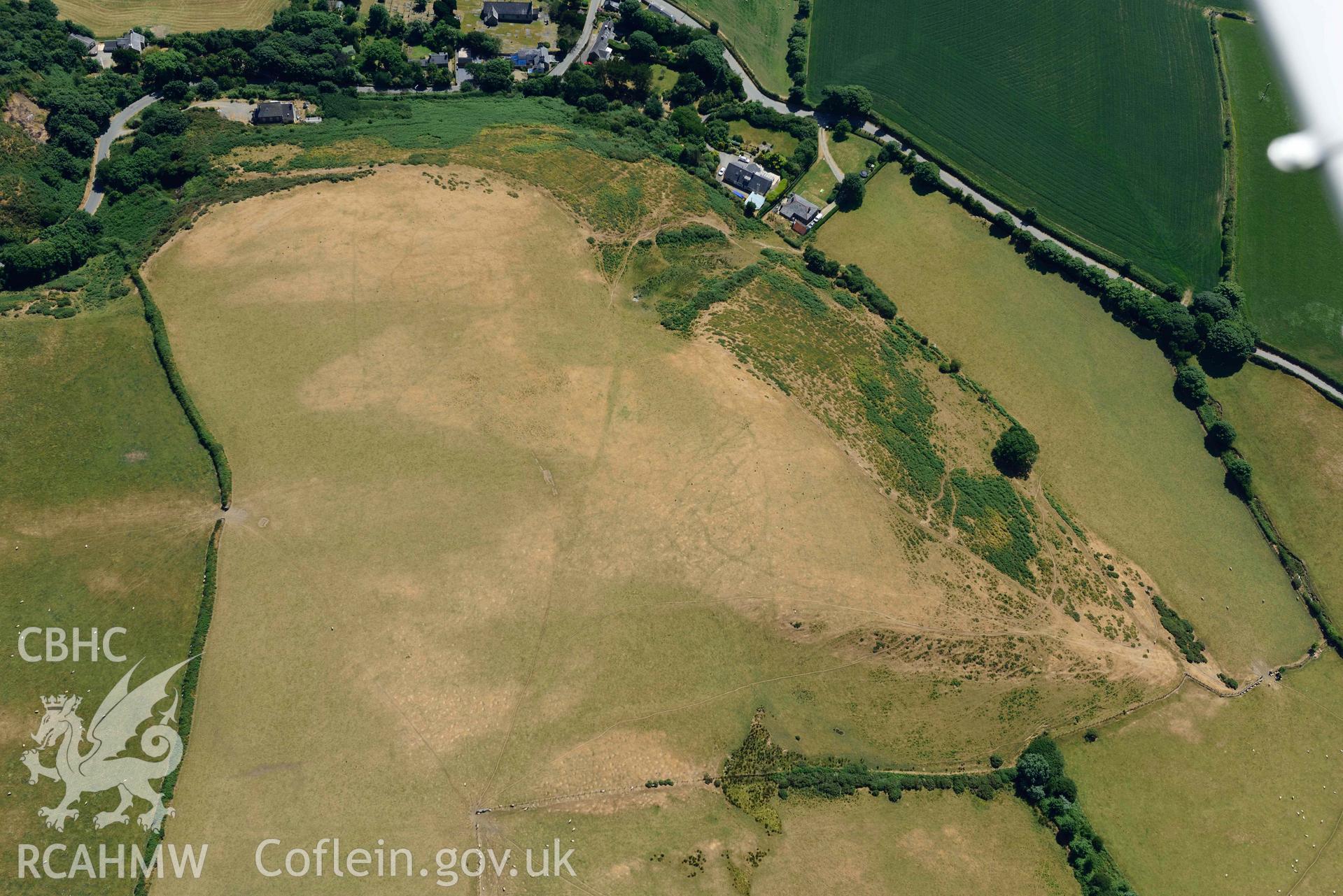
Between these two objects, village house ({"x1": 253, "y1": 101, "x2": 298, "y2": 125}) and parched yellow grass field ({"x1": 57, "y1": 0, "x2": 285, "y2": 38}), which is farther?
parched yellow grass field ({"x1": 57, "y1": 0, "x2": 285, "y2": 38})

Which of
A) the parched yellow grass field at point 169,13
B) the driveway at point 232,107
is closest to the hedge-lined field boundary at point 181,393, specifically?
the driveway at point 232,107

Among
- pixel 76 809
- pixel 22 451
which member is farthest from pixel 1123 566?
pixel 22 451

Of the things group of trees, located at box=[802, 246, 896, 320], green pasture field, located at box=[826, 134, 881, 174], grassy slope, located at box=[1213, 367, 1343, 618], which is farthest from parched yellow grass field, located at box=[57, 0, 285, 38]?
grassy slope, located at box=[1213, 367, 1343, 618]

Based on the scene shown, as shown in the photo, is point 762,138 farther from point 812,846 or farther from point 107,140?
point 812,846

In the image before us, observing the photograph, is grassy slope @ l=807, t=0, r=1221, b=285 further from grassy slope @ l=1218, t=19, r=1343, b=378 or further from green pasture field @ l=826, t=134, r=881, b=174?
green pasture field @ l=826, t=134, r=881, b=174

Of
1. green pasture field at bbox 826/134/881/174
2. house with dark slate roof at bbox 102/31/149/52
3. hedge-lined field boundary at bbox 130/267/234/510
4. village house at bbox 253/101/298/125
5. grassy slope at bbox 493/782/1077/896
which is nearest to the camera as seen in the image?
grassy slope at bbox 493/782/1077/896

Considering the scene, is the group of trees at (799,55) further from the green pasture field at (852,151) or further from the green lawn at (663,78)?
the green lawn at (663,78)
